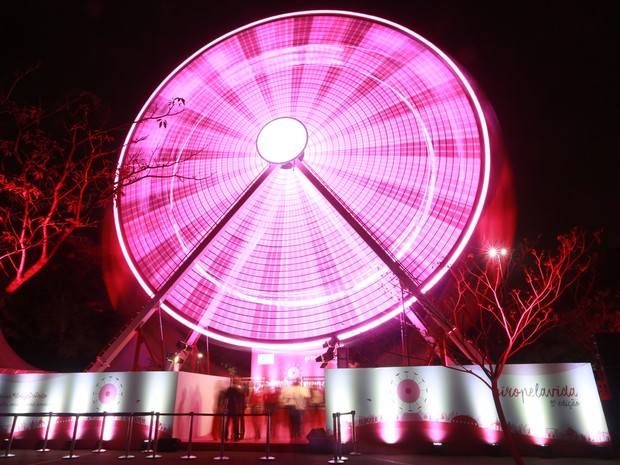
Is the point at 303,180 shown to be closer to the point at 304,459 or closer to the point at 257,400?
the point at 257,400

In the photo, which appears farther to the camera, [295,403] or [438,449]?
[295,403]

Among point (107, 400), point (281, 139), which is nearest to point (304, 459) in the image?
point (107, 400)

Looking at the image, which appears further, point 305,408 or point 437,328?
point 437,328

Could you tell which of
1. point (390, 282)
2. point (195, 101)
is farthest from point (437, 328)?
point (195, 101)

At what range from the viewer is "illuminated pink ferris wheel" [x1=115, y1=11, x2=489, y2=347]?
663 inches

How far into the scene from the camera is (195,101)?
68.6 ft

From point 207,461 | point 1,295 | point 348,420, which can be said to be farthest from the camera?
point 348,420

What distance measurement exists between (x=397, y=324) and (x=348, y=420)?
6703mm

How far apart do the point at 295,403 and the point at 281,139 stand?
11.6 m

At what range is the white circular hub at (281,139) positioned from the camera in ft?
64.2

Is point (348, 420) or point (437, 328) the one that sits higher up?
point (437, 328)

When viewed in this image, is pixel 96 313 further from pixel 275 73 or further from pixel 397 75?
pixel 397 75

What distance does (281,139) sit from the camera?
2002 centimetres

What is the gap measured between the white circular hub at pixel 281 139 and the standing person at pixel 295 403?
9.84 m
